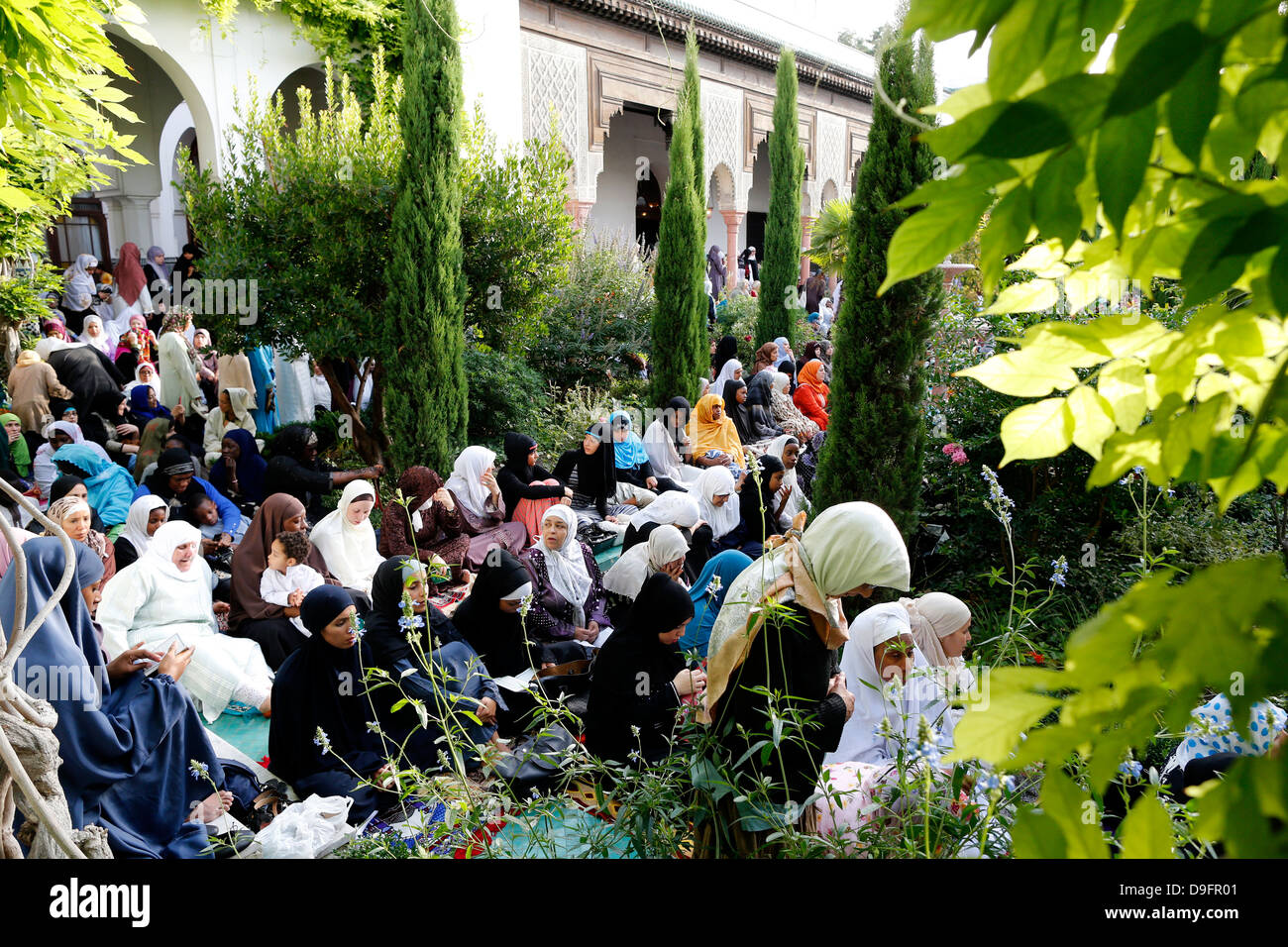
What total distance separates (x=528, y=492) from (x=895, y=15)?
3.99 meters

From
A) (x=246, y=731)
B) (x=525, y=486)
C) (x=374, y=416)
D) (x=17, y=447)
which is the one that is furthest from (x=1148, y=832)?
(x=374, y=416)

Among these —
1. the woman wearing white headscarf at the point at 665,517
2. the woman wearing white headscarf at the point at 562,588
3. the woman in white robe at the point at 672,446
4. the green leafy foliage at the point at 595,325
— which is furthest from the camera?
the green leafy foliage at the point at 595,325

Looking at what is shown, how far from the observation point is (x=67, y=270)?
11.7 m

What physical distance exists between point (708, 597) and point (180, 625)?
2812 millimetres

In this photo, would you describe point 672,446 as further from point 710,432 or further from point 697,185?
point 697,185

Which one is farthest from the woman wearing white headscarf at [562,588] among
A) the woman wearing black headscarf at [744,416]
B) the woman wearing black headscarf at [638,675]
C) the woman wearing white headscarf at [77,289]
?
the woman wearing white headscarf at [77,289]

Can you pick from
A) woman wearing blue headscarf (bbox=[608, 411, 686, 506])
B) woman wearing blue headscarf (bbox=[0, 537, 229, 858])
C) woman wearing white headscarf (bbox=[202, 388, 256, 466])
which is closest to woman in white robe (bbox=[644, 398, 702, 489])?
woman wearing blue headscarf (bbox=[608, 411, 686, 506])

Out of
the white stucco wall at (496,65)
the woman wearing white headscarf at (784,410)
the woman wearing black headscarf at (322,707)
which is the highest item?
the white stucco wall at (496,65)

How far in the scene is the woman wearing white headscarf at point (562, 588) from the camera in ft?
18.1

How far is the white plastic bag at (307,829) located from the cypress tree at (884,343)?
137 inches

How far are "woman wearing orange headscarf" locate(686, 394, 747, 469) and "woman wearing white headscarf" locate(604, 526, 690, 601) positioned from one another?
381 centimetres

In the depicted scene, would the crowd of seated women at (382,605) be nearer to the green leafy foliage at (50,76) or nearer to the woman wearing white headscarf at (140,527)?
the woman wearing white headscarf at (140,527)
